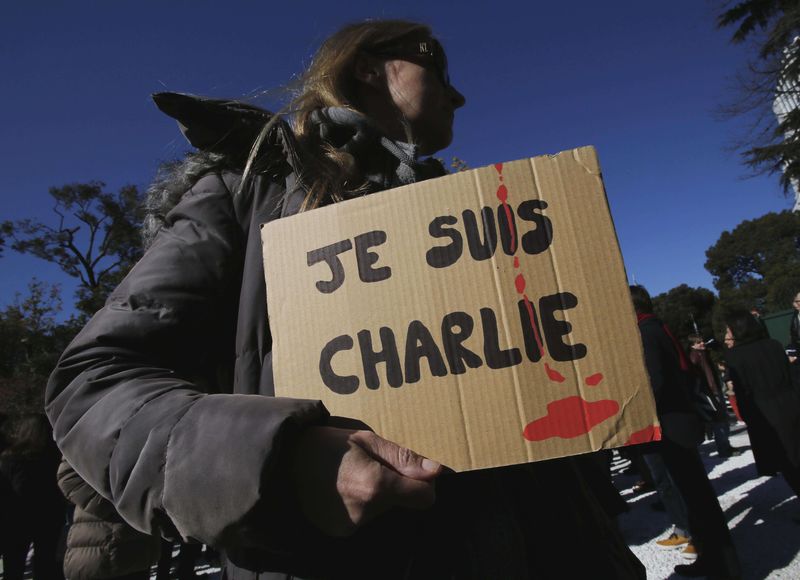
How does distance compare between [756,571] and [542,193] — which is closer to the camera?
[542,193]

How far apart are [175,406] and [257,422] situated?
0.14 m

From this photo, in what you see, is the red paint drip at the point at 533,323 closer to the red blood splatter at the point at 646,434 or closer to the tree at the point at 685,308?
the red blood splatter at the point at 646,434

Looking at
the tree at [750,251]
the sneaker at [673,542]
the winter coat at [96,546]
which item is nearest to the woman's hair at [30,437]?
the winter coat at [96,546]

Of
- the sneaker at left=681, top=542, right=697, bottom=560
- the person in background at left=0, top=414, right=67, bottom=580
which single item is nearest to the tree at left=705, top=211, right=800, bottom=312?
the sneaker at left=681, top=542, right=697, bottom=560

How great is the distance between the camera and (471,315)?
2.63 ft

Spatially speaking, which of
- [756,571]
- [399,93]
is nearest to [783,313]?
[756,571]

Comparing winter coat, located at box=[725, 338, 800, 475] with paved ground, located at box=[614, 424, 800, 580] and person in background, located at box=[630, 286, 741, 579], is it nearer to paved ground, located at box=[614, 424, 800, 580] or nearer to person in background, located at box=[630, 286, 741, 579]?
paved ground, located at box=[614, 424, 800, 580]

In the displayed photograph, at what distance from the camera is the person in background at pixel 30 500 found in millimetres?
4488

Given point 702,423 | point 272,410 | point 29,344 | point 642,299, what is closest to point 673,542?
point 702,423

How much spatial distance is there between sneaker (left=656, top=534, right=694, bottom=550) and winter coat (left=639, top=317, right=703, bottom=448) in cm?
116

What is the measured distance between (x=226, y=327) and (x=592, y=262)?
70 centimetres

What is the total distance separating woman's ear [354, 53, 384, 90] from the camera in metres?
1.34

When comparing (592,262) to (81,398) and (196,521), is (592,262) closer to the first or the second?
(196,521)

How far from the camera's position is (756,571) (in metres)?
3.17
